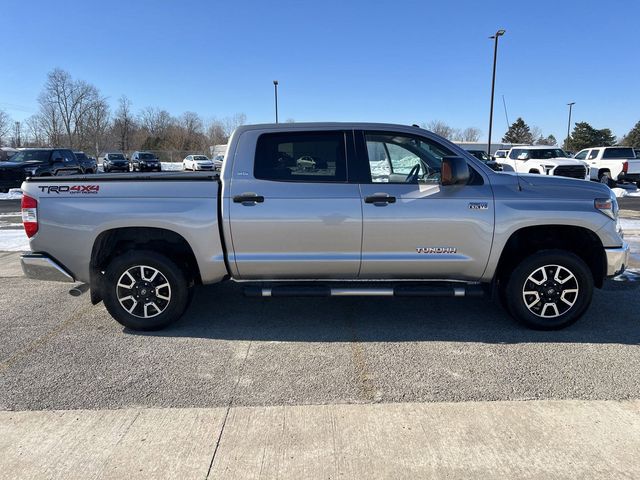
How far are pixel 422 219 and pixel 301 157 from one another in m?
1.26

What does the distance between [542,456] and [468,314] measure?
2.37 metres

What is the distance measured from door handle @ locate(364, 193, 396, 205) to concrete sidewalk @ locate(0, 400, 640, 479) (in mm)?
1804

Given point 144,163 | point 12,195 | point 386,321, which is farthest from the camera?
point 144,163

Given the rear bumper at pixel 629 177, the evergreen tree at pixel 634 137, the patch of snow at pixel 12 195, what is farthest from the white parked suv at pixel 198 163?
the evergreen tree at pixel 634 137

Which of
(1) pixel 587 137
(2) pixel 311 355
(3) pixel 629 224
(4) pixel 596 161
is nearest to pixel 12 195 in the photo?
(2) pixel 311 355

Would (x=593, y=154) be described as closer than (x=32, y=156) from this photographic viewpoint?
No

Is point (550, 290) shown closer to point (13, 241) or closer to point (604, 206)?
point (604, 206)

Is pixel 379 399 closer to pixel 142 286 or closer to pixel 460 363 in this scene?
pixel 460 363

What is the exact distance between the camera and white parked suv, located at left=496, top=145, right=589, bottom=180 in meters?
19.0

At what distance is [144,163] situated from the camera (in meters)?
39.2

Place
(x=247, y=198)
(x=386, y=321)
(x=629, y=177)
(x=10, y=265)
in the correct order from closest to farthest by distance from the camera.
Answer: (x=247, y=198)
(x=386, y=321)
(x=10, y=265)
(x=629, y=177)

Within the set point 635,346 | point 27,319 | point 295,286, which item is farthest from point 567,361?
point 27,319

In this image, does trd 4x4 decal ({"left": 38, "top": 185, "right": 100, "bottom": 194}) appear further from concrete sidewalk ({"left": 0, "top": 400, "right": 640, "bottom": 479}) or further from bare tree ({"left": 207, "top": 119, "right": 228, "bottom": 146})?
bare tree ({"left": 207, "top": 119, "right": 228, "bottom": 146})

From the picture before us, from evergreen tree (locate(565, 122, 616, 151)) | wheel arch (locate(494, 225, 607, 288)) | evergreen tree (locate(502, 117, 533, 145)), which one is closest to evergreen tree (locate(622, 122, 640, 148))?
evergreen tree (locate(565, 122, 616, 151))
